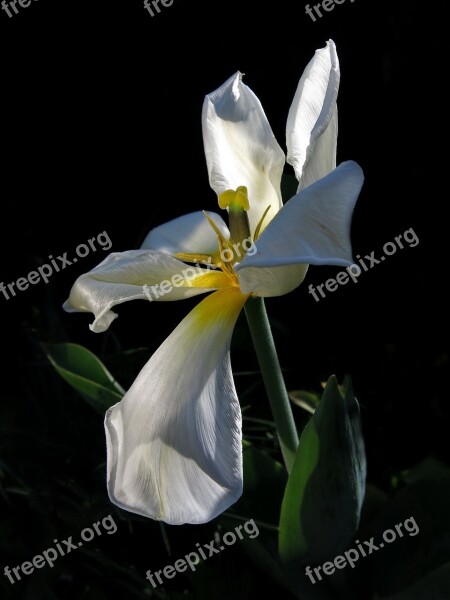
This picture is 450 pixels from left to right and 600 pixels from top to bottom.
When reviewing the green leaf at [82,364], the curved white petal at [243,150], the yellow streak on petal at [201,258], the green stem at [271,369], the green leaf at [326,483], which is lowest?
the green leaf at [326,483]

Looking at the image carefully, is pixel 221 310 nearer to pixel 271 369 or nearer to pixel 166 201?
pixel 271 369

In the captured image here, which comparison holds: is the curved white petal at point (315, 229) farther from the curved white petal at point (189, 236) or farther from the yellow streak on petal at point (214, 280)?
the curved white petal at point (189, 236)

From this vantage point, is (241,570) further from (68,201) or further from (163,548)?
(68,201)

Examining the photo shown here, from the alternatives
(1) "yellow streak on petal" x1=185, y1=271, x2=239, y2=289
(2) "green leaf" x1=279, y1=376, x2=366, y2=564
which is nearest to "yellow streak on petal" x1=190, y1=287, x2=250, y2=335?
(1) "yellow streak on petal" x1=185, y1=271, x2=239, y2=289

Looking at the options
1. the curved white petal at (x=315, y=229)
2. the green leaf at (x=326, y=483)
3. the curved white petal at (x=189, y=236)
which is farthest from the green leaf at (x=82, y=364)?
the curved white petal at (x=315, y=229)

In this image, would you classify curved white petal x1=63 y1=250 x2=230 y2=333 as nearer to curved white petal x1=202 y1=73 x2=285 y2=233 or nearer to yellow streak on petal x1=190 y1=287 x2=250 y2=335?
yellow streak on petal x1=190 y1=287 x2=250 y2=335
